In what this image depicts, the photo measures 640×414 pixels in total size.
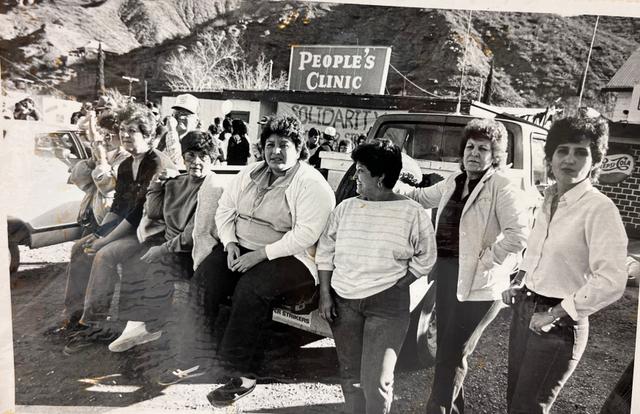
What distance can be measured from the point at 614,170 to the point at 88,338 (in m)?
3.22

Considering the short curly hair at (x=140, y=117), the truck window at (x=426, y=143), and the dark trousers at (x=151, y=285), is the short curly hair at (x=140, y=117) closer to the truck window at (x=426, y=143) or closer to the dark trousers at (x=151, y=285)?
the dark trousers at (x=151, y=285)

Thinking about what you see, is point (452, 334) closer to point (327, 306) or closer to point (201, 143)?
point (327, 306)

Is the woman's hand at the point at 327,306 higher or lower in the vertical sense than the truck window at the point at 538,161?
lower

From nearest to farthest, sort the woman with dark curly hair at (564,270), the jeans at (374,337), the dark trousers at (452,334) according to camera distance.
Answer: the woman with dark curly hair at (564,270) < the jeans at (374,337) < the dark trousers at (452,334)

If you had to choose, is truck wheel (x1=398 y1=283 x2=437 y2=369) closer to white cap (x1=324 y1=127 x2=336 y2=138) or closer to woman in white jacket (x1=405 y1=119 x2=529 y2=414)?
woman in white jacket (x1=405 y1=119 x2=529 y2=414)

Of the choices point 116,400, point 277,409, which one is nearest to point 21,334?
point 116,400

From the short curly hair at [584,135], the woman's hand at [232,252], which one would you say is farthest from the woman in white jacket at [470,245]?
the woman's hand at [232,252]

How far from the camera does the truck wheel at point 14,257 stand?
8.99 ft

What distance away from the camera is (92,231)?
9.08 ft

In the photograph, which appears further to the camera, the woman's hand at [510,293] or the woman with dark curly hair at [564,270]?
the woman's hand at [510,293]

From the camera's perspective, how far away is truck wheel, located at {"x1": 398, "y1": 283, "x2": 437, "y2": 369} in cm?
248

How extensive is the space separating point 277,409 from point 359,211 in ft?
4.18

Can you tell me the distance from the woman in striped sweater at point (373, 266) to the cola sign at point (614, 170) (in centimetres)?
97

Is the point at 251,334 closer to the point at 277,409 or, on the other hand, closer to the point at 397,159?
the point at 277,409
